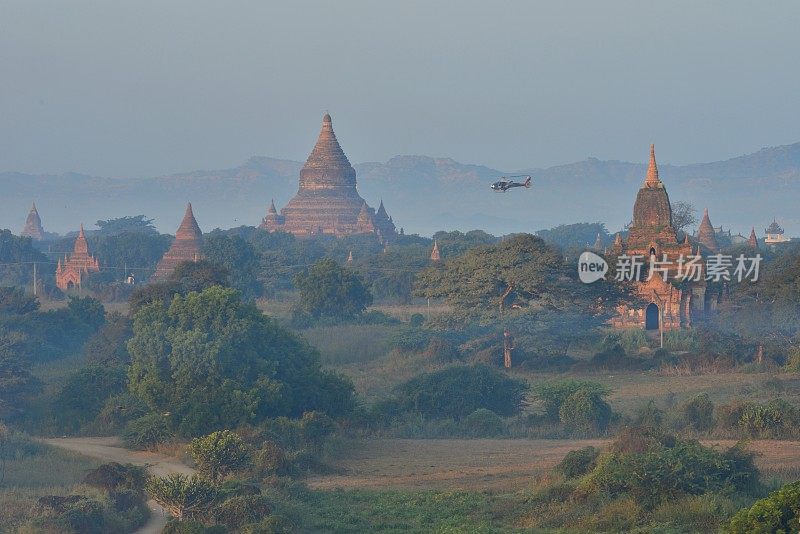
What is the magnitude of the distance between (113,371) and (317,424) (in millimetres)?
6364

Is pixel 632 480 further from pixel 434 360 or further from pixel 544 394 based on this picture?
pixel 434 360

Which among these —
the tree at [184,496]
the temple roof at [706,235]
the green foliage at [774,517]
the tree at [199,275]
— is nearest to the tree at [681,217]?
the temple roof at [706,235]

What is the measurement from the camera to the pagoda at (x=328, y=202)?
322 feet

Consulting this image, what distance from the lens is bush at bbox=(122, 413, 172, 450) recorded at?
80.5 ft

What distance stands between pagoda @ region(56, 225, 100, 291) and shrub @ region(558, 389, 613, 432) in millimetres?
48165

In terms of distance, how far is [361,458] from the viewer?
77.3 ft

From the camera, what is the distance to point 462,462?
22578 mm

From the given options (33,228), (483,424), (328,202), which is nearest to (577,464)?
(483,424)

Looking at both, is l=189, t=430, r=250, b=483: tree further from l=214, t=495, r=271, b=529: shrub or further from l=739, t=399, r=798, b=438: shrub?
l=739, t=399, r=798, b=438: shrub

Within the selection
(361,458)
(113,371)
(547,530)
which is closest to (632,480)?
(547,530)

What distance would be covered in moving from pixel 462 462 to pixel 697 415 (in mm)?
4876

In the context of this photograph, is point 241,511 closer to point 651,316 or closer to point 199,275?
point 199,275

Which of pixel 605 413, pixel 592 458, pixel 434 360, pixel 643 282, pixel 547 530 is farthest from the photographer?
pixel 643 282

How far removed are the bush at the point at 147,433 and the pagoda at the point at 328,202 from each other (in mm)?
72252
